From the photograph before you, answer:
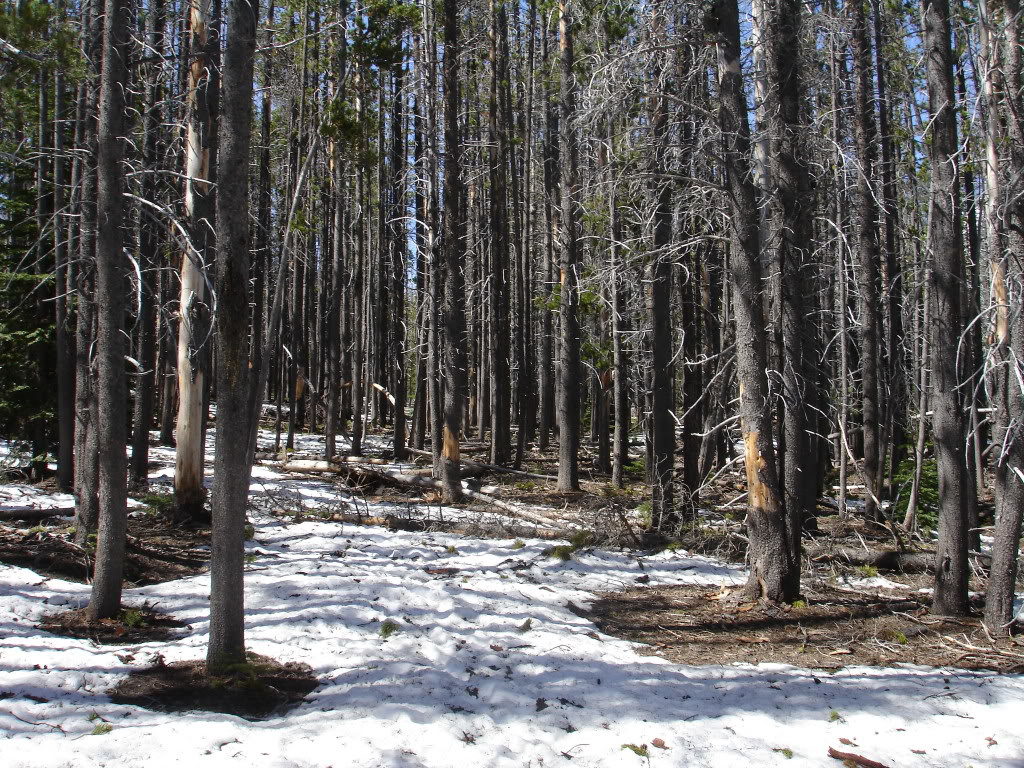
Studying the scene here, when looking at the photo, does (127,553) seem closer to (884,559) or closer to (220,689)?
(220,689)

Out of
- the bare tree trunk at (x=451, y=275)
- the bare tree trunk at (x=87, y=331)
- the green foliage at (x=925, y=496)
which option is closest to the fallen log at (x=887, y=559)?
the green foliage at (x=925, y=496)

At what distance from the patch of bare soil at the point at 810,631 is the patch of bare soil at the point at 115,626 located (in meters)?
4.10

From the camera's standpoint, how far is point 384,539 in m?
10.0

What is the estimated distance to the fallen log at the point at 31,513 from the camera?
906cm

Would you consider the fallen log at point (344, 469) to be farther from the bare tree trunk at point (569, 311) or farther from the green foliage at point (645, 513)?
the green foliage at point (645, 513)

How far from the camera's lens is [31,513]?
9.22 metres

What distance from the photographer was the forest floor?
4453 mm

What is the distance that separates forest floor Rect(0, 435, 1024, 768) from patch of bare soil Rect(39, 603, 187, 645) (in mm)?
29

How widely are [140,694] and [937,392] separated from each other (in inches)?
294

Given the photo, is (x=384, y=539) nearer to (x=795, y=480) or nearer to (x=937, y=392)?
(x=795, y=480)

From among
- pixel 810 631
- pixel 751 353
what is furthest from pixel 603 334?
pixel 810 631

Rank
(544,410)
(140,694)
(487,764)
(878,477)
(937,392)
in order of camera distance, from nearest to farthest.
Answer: (487,764)
(140,694)
(937,392)
(878,477)
(544,410)

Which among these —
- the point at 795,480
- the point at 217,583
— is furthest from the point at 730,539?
the point at 217,583

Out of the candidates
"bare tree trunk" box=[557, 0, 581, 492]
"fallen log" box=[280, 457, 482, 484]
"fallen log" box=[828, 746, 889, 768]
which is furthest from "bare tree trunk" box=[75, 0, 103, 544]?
"bare tree trunk" box=[557, 0, 581, 492]
